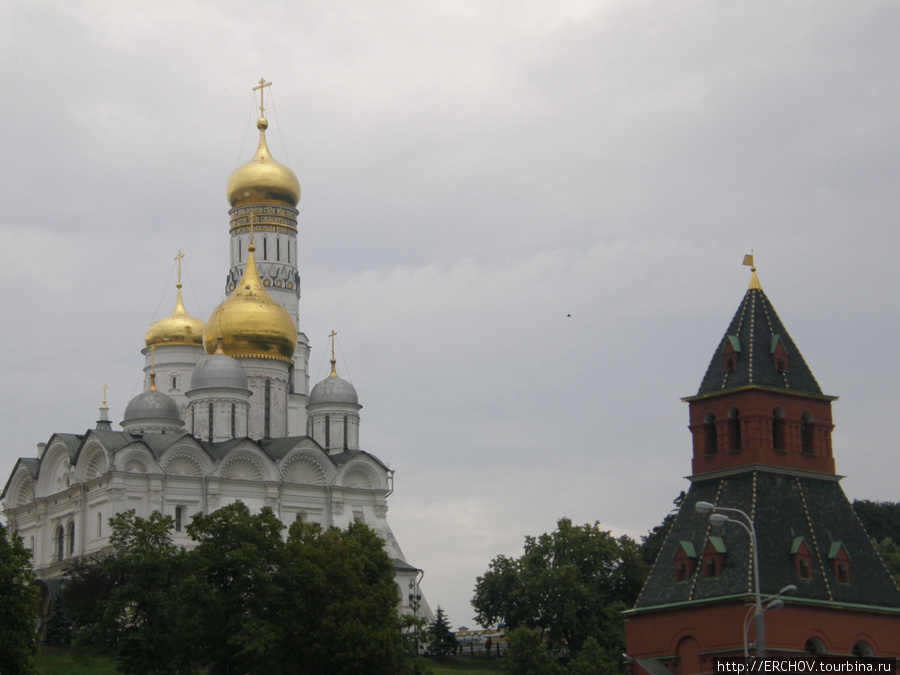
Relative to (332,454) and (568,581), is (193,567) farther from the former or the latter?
(332,454)

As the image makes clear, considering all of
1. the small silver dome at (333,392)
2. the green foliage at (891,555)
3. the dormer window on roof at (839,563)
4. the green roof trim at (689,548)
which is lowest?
the dormer window on roof at (839,563)

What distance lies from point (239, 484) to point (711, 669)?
2805cm

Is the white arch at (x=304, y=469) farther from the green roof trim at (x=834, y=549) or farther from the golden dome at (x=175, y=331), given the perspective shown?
the green roof trim at (x=834, y=549)

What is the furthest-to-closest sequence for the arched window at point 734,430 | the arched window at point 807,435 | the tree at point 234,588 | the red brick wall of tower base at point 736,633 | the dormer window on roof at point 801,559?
the arched window at point 807,435
the arched window at point 734,430
the tree at point 234,588
the dormer window on roof at point 801,559
the red brick wall of tower base at point 736,633

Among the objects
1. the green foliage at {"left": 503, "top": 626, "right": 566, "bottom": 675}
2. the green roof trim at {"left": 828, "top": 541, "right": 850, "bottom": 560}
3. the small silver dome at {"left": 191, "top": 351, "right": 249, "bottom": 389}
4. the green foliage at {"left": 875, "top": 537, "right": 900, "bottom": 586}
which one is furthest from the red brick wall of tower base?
the small silver dome at {"left": 191, "top": 351, "right": 249, "bottom": 389}

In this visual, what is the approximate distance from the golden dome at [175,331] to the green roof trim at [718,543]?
125 feet

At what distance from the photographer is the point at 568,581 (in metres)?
55.3

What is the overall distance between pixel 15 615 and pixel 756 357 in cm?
1982

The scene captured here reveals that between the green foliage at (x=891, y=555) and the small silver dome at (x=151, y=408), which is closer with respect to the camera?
the green foliage at (x=891, y=555)

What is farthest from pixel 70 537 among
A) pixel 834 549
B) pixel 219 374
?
pixel 834 549

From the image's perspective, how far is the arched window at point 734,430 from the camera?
140 ft

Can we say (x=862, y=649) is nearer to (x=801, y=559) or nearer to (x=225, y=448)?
(x=801, y=559)

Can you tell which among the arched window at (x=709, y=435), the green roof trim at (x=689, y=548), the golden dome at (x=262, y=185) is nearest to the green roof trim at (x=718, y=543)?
the green roof trim at (x=689, y=548)

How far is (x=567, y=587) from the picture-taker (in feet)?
182
